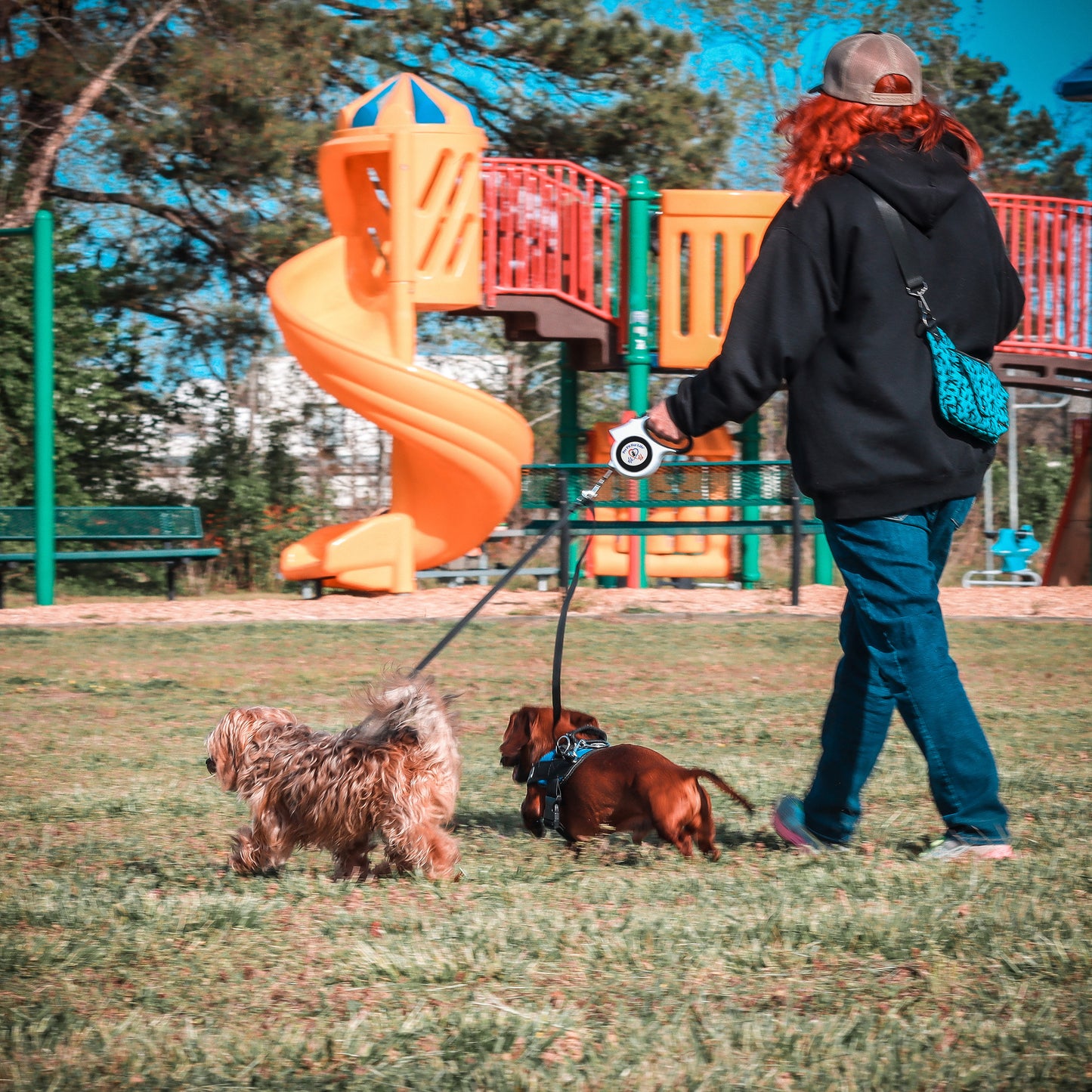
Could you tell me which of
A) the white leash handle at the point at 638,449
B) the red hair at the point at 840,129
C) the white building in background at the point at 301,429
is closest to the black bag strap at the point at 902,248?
the red hair at the point at 840,129

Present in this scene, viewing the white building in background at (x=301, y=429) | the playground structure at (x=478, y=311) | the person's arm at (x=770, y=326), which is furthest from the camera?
the white building in background at (x=301, y=429)

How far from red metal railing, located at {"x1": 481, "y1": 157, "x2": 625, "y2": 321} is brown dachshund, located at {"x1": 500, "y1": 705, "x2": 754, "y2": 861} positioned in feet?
32.9

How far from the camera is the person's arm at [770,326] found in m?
3.32

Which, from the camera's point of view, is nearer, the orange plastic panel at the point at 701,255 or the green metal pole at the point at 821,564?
the orange plastic panel at the point at 701,255

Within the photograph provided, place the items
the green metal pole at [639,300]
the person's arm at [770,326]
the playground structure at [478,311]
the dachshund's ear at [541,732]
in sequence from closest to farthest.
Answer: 1. the person's arm at [770,326]
2. the dachshund's ear at [541,732]
3. the playground structure at [478,311]
4. the green metal pole at [639,300]

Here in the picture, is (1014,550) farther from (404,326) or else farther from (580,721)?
(580,721)

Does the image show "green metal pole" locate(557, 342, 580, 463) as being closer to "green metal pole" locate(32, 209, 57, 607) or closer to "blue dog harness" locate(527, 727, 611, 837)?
"green metal pole" locate(32, 209, 57, 607)

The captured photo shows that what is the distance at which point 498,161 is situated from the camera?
13.5 metres

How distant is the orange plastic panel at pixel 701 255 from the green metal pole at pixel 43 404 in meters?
5.99

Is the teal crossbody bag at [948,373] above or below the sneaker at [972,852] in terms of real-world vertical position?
above

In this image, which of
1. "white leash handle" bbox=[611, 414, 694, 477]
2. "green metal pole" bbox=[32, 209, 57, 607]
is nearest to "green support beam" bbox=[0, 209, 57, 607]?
"green metal pole" bbox=[32, 209, 57, 607]

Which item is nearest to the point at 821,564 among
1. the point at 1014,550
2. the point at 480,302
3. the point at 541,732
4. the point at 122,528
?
the point at 1014,550

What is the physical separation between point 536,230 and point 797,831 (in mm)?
10717

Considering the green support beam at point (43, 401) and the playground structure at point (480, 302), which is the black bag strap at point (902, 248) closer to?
the playground structure at point (480, 302)
